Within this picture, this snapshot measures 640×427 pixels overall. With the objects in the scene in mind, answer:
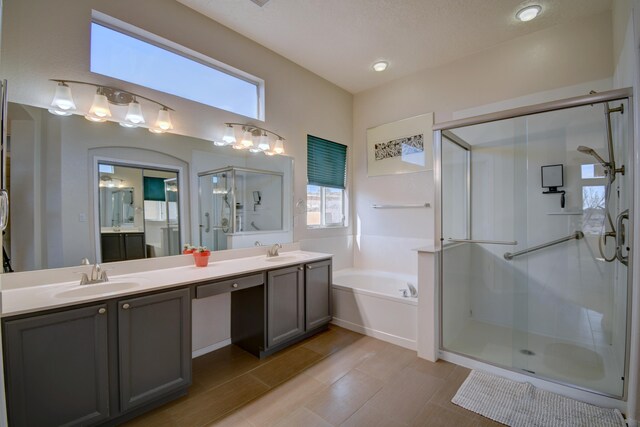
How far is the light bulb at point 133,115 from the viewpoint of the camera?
2109mm

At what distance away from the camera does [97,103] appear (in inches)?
77.7

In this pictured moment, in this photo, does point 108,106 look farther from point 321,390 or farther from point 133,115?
point 321,390

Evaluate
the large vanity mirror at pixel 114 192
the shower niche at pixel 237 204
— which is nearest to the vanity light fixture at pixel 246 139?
the large vanity mirror at pixel 114 192

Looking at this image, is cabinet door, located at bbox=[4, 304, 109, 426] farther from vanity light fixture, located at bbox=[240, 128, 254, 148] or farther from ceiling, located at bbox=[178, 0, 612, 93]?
ceiling, located at bbox=[178, 0, 612, 93]

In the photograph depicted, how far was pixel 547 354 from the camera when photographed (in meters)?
2.35

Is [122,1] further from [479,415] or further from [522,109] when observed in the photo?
[479,415]

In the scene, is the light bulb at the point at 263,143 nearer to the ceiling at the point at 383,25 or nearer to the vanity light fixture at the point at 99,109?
the ceiling at the point at 383,25

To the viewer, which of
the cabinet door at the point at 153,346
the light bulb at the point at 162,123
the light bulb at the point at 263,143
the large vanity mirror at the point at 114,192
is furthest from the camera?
the light bulb at the point at 263,143

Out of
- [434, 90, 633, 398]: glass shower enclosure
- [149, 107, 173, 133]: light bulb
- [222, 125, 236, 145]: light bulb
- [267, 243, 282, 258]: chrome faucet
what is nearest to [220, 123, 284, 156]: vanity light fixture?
[222, 125, 236, 145]: light bulb

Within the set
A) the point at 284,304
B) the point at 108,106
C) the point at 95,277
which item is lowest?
the point at 284,304

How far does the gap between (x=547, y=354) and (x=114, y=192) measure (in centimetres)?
370

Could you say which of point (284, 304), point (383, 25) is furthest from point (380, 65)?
point (284, 304)

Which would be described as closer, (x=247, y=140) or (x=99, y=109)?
(x=99, y=109)

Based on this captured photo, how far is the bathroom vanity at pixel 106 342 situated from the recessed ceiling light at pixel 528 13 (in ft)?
10.7
